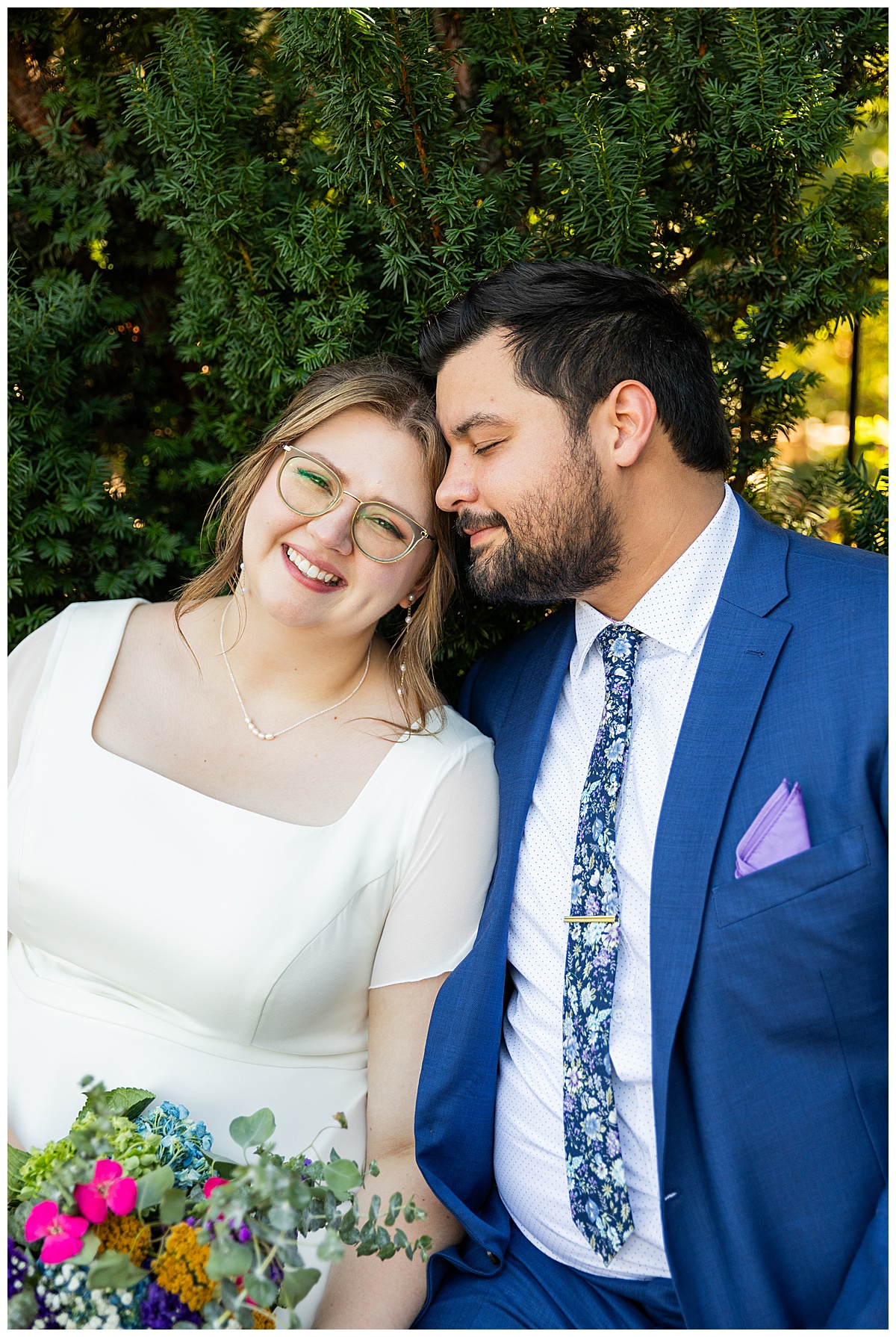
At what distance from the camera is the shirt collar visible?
1956mm

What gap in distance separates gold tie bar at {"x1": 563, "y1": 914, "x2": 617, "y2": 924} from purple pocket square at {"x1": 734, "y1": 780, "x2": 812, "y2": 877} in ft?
0.85

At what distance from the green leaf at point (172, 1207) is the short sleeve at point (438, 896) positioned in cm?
70

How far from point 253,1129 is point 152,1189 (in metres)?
0.16

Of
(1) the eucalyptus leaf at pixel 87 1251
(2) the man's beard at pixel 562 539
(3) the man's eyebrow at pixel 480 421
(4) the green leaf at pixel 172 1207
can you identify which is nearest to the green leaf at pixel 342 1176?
(4) the green leaf at pixel 172 1207

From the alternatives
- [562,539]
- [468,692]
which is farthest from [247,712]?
[562,539]

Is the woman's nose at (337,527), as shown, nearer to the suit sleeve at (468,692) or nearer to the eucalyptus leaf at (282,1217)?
the suit sleeve at (468,692)

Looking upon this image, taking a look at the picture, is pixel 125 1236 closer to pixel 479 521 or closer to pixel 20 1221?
pixel 20 1221

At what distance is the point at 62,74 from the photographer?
2568mm

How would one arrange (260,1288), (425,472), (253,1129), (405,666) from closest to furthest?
(260,1288) → (253,1129) → (425,472) → (405,666)

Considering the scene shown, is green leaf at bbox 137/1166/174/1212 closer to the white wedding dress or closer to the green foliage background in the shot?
the white wedding dress

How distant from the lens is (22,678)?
2180mm

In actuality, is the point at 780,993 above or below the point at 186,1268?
above

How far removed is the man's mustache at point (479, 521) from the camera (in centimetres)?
204

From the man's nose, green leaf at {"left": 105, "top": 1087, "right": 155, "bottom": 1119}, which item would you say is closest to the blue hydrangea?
green leaf at {"left": 105, "top": 1087, "right": 155, "bottom": 1119}
